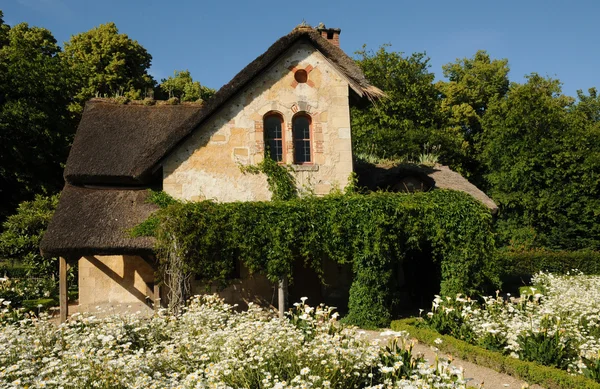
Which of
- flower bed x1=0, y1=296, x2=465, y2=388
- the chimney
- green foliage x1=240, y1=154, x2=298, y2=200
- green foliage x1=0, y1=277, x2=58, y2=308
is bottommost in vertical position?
green foliage x1=0, y1=277, x2=58, y2=308

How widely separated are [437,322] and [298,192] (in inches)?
200

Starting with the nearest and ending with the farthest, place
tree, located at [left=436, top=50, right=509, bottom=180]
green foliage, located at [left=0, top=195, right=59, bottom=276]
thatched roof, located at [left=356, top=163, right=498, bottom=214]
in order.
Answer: thatched roof, located at [left=356, top=163, right=498, bottom=214] < green foliage, located at [left=0, top=195, right=59, bottom=276] < tree, located at [left=436, top=50, right=509, bottom=180]

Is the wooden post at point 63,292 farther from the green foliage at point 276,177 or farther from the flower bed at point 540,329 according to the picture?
the flower bed at point 540,329

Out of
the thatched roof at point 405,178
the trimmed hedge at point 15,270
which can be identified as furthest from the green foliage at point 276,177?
the trimmed hedge at point 15,270

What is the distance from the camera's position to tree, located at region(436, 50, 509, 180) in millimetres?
33844

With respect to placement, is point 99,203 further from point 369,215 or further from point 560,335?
point 560,335

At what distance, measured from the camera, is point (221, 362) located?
5.43 m

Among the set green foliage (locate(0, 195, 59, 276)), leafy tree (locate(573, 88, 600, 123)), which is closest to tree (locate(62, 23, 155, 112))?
green foliage (locate(0, 195, 59, 276))

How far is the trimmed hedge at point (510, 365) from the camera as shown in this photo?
22.0ft

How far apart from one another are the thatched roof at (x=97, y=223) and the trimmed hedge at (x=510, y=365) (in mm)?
6886

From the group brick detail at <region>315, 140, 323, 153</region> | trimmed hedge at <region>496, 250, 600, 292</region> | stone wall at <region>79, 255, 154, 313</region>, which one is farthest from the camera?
trimmed hedge at <region>496, 250, 600, 292</region>

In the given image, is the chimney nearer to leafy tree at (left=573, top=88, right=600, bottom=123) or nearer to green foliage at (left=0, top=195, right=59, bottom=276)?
green foliage at (left=0, top=195, right=59, bottom=276)

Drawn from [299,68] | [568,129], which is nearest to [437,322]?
[299,68]

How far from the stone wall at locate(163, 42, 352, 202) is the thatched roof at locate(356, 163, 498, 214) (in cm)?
245
